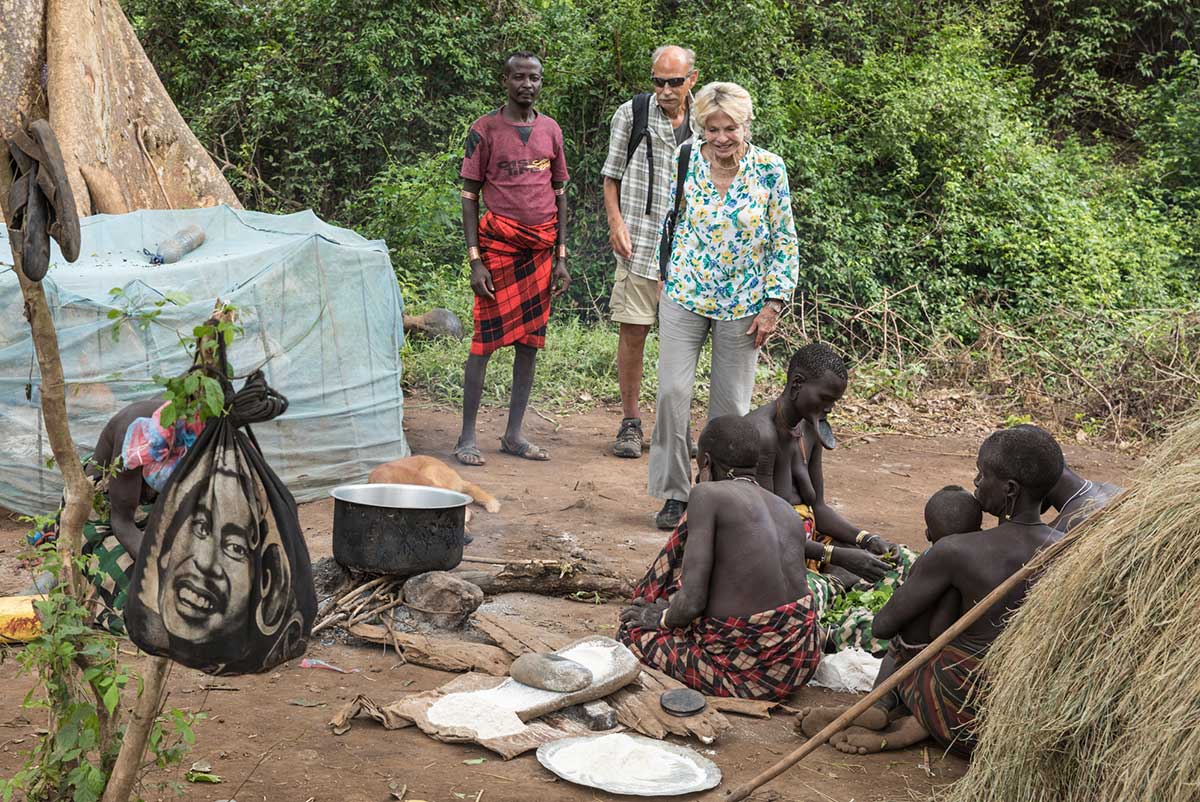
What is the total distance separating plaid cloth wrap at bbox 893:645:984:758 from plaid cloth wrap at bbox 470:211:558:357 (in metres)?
3.54

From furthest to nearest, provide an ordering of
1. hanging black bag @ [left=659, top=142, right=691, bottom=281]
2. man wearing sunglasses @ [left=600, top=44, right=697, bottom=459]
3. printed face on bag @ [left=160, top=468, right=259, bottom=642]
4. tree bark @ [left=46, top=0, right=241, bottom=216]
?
tree bark @ [left=46, top=0, right=241, bottom=216]
man wearing sunglasses @ [left=600, top=44, right=697, bottom=459]
hanging black bag @ [left=659, top=142, right=691, bottom=281]
printed face on bag @ [left=160, top=468, right=259, bottom=642]

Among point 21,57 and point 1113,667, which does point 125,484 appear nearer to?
point 1113,667

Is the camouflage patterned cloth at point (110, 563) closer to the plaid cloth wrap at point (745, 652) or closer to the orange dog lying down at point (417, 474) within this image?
the orange dog lying down at point (417, 474)

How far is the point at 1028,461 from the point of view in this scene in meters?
3.37

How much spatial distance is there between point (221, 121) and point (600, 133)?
152 inches

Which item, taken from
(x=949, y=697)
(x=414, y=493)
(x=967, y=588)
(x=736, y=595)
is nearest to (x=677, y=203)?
(x=414, y=493)

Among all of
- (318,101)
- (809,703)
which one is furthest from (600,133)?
(809,703)

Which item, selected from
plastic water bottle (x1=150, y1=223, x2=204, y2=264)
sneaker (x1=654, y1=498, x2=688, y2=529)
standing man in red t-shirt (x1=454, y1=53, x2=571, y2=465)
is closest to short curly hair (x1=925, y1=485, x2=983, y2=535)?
sneaker (x1=654, y1=498, x2=688, y2=529)

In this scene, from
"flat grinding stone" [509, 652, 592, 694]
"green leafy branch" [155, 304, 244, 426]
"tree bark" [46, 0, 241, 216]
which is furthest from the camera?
"tree bark" [46, 0, 241, 216]

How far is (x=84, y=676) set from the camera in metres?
2.46

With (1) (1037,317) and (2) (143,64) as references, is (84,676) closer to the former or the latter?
(2) (143,64)

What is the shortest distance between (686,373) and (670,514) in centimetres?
71

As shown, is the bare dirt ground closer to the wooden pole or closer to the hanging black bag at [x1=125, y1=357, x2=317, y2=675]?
the wooden pole

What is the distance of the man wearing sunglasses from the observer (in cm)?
608
